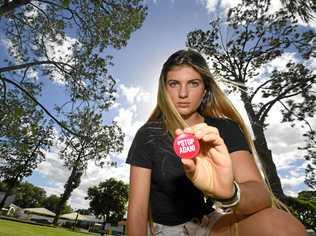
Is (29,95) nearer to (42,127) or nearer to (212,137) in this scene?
(42,127)

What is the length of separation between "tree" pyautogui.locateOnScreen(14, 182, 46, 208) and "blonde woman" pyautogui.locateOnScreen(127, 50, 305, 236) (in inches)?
5713

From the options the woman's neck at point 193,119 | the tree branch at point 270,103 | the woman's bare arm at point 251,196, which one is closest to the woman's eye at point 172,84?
the woman's neck at point 193,119

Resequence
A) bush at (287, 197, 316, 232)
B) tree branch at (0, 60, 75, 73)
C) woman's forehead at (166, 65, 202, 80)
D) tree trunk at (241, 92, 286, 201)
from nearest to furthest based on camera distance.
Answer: woman's forehead at (166, 65, 202, 80) < tree branch at (0, 60, 75, 73) < tree trunk at (241, 92, 286, 201) < bush at (287, 197, 316, 232)

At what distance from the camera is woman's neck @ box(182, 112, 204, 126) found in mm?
3270

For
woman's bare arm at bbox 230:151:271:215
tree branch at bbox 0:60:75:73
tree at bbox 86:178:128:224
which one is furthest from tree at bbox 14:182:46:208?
woman's bare arm at bbox 230:151:271:215

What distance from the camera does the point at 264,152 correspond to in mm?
13680

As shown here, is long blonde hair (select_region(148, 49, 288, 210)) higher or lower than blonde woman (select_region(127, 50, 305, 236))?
higher

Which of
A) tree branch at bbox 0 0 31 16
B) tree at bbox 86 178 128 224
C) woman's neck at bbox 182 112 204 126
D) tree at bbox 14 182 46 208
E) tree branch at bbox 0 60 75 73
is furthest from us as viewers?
tree at bbox 14 182 46 208

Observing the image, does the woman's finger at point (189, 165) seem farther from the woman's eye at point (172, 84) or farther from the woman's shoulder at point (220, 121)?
the woman's eye at point (172, 84)

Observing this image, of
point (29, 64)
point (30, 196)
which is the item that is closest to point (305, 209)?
point (29, 64)

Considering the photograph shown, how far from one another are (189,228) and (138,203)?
498mm

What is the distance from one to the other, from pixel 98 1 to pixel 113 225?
3332 inches

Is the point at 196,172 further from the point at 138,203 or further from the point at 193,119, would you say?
the point at 193,119

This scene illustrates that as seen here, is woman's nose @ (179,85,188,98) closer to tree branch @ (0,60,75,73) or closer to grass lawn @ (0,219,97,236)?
tree branch @ (0,60,75,73)
